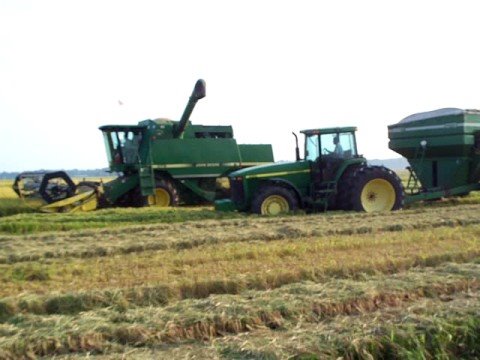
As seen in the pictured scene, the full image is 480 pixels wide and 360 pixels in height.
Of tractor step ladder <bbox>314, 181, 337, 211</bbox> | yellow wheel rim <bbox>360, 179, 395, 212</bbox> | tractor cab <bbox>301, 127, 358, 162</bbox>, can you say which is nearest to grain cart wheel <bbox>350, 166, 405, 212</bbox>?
yellow wheel rim <bbox>360, 179, 395, 212</bbox>

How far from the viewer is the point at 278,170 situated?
41.8ft

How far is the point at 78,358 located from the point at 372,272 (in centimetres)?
330

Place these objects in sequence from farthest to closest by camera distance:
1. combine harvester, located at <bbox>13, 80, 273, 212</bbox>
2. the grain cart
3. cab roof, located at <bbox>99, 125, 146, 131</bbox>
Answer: cab roof, located at <bbox>99, 125, 146, 131</bbox>, combine harvester, located at <bbox>13, 80, 273, 212</bbox>, the grain cart

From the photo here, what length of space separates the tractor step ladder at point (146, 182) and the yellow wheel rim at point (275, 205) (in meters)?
4.97

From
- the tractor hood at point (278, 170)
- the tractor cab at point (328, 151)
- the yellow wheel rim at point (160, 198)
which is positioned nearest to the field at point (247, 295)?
the tractor cab at point (328, 151)

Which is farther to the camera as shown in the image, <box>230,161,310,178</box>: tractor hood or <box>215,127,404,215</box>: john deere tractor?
<box>230,161,310,178</box>: tractor hood

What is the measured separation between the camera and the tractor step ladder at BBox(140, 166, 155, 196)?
16188 mm

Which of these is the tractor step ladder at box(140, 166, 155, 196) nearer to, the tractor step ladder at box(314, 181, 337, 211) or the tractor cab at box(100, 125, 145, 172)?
the tractor cab at box(100, 125, 145, 172)

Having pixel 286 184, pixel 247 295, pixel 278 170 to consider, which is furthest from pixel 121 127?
pixel 247 295

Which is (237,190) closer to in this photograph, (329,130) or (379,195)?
(329,130)

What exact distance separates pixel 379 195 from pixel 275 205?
8.25ft

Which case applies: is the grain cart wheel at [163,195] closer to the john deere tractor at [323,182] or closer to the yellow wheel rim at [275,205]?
the john deere tractor at [323,182]

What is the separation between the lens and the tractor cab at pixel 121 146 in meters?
17.0

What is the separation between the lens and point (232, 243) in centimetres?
819
